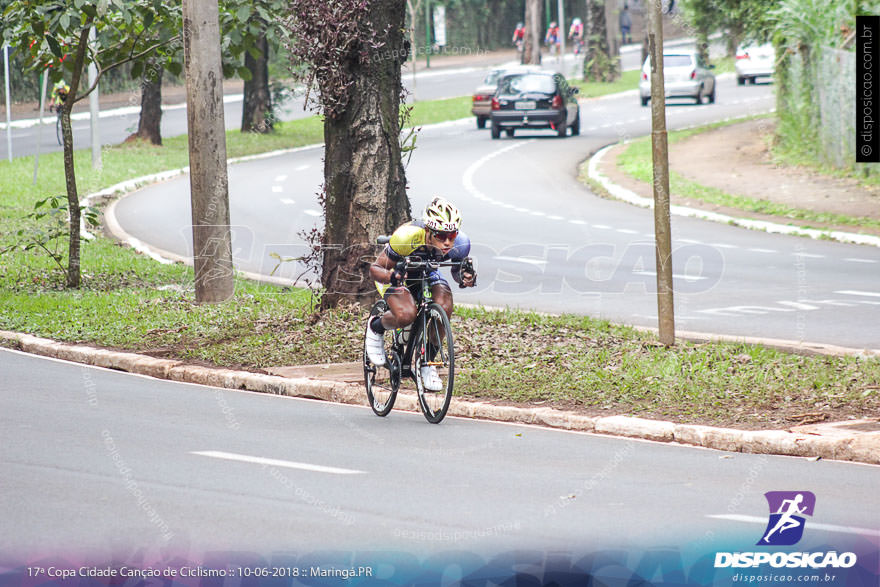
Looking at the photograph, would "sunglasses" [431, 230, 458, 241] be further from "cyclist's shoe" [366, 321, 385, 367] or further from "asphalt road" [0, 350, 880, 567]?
"asphalt road" [0, 350, 880, 567]

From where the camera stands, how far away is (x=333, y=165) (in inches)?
501

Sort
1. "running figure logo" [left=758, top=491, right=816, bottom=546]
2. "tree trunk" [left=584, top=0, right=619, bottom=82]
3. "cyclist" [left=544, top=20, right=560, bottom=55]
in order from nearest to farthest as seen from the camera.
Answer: "running figure logo" [left=758, top=491, right=816, bottom=546] < "tree trunk" [left=584, top=0, right=619, bottom=82] < "cyclist" [left=544, top=20, right=560, bottom=55]

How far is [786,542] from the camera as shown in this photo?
6293mm

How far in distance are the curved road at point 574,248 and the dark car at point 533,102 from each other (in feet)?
10.6

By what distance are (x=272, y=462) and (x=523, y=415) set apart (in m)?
2.17

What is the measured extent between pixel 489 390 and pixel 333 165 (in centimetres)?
337

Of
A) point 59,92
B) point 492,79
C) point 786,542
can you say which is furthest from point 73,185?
point 492,79

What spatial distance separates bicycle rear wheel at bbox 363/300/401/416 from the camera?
9.74 meters

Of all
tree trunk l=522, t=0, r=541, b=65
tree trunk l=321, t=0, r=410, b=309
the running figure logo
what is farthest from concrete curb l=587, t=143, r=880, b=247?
tree trunk l=522, t=0, r=541, b=65

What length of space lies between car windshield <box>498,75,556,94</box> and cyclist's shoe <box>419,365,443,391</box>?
97.2ft

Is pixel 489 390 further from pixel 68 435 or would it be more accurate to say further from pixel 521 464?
pixel 68 435

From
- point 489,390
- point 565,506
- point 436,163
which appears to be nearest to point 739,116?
point 436,163

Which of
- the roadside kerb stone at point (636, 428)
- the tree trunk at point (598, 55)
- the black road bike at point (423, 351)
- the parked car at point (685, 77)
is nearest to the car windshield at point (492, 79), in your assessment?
the parked car at point (685, 77)

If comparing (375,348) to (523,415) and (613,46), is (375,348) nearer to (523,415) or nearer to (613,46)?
(523,415)
